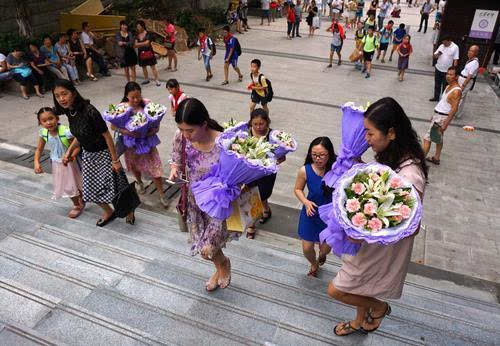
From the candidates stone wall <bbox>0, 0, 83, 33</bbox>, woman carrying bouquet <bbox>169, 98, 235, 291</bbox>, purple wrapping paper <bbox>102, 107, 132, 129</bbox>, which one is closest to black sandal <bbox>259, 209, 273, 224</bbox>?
woman carrying bouquet <bbox>169, 98, 235, 291</bbox>

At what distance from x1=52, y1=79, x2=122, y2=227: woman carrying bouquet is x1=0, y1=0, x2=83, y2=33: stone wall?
8.96 m

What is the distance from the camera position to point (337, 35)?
12656mm

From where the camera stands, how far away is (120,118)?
4777 millimetres

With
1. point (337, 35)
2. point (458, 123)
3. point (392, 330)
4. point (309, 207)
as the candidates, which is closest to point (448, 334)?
point (392, 330)

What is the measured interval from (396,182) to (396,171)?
239mm

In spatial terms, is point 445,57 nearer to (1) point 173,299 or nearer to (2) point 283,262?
(2) point 283,262

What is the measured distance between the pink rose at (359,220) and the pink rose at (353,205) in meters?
0.04

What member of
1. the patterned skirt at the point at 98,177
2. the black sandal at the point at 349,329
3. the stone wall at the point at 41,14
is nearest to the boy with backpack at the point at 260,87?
the patterned skirt at the point at 98,177

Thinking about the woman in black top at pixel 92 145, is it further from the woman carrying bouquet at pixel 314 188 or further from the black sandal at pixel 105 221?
the woman carrying bouquet at pixel 314 188

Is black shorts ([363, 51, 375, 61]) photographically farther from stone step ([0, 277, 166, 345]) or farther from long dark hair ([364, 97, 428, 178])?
stone step ([0, 277, 166, 345])

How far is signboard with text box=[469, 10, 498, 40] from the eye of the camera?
1187 centimetres

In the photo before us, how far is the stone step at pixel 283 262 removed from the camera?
3.39m

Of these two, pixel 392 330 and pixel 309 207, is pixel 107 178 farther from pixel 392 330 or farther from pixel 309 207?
pixel 392 330

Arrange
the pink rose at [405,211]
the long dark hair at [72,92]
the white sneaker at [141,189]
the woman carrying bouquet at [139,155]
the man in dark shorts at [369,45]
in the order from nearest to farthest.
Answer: the pink rose at [405,211] < the long dark hair at [72,92] < the woman carrying bouquet at [139,155] < the white sneaker at [141,189] < the man in dark shorts at [369,45]
